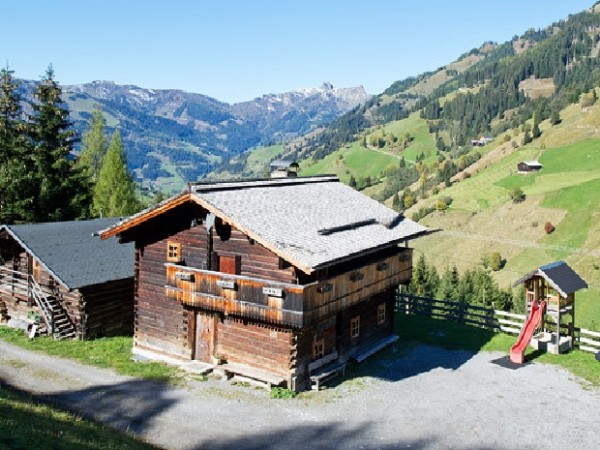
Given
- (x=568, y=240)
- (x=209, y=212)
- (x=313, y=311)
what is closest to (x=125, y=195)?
(x=209, y=212)

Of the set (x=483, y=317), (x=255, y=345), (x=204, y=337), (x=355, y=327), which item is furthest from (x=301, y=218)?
(x=483, y=317)

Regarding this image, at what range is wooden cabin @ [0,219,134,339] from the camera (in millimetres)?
30297

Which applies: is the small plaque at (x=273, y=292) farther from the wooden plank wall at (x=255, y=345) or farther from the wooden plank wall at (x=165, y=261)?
the wooden plank wall at (x=255, y=345)

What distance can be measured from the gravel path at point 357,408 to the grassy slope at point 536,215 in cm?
3699

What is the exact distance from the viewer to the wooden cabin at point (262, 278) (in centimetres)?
2280

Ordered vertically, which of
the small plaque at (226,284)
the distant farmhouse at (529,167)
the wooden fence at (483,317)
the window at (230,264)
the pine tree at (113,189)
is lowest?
the wooden fence at (483,317)

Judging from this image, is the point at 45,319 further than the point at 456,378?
Yes

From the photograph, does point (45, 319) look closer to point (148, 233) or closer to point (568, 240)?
point (148, 233)

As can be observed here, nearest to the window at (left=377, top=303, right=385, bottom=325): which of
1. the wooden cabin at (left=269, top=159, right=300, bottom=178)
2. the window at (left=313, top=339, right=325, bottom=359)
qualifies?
the window at (left=313, top=339, right=325, bottom=359)

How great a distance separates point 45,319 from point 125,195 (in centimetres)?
2877

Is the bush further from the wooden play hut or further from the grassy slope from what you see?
the grassy slope

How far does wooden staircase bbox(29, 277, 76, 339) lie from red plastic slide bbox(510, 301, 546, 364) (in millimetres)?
22593

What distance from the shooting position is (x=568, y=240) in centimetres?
8050

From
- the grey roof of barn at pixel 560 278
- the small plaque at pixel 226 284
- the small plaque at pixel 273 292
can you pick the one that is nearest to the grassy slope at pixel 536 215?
the grey roof of barn at pixel 560 278
